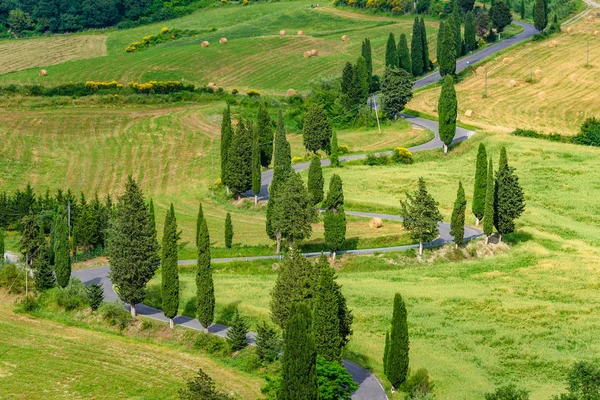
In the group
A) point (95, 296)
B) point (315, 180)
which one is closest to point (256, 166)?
point (315, 180)

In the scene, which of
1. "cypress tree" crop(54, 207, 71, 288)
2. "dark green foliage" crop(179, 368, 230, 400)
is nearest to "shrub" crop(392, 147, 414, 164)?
"cypress tree" crop(54, 207, 71, 288)

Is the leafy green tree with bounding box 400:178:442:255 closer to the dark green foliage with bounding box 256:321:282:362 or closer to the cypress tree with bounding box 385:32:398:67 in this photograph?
the dark green foliage with bounding box 256:321:282:362

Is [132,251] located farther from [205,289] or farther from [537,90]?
[537,90]

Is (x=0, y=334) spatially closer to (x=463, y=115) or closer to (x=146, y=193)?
(x=146, y=193)

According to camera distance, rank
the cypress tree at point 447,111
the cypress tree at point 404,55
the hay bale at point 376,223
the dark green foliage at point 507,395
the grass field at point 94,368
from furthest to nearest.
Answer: the cypress tree at point 404,55, the cypress tree at point 447,111, the hay bale at point 376,223, the grass field at point 94,368, the dark green foliage at point 507,395

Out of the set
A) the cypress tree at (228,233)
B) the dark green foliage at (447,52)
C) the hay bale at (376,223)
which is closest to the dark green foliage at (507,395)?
the hay bale at (376,223)

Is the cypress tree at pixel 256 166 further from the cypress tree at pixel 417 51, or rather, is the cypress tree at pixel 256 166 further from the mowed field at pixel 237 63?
the cypress tree at pixel 417 51
